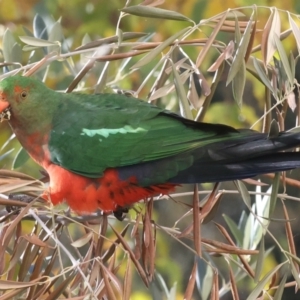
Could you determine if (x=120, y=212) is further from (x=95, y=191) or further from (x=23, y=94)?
(x=23, y=94)

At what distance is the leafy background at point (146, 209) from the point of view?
32.0 inches

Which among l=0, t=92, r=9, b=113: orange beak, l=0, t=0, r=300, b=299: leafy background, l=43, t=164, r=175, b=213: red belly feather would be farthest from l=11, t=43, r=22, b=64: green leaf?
l=43, t=164, r=175, b=213: red belly feather

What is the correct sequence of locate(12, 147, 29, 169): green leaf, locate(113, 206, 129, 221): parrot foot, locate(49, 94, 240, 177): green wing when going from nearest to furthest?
locate(49, 94, 240, 177): green wing
locate(113, 206, 129, 221): parrot foot
locate(12, 147, 29, 169): green leaf

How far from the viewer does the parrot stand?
34.2 inches

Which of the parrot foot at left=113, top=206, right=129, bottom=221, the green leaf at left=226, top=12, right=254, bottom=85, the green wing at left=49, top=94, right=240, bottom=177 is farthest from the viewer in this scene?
the parrot foot at left=113, top=206, right=129, bottom=221

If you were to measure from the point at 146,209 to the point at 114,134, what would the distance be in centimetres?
16

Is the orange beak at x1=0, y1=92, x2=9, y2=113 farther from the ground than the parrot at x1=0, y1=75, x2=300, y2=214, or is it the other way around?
the orange beak at x1=0, y1=92, x2=9, y2=113

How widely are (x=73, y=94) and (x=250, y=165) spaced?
16.5 inches

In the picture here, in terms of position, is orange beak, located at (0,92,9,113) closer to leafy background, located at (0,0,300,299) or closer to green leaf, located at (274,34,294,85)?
leafy background, located at (0,0,300,299)

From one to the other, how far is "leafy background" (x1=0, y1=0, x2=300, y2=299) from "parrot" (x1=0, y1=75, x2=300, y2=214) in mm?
36

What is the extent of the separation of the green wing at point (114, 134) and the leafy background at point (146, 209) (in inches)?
1.4

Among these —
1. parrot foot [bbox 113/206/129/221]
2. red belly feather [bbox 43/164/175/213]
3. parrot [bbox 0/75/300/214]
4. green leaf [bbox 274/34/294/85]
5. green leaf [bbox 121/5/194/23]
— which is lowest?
parrot foot [bbox 113/206/129/221]

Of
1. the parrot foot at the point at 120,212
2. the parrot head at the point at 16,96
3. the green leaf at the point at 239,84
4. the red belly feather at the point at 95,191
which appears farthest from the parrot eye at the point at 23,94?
the green leaf at the point at 239,84

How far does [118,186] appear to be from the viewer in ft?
3.18
